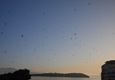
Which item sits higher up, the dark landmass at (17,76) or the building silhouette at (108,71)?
the building silhouette at (108,71)

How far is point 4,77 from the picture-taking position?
122m

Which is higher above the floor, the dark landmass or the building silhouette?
the building silhouette

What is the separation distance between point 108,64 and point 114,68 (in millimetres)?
4424

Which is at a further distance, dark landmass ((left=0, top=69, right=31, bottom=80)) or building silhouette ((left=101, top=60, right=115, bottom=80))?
dark landmass ((left=0, top=69, right=31, bottom=80))

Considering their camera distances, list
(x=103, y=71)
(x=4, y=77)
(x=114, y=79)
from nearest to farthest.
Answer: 1. (x=114, y=79)
2. (x=103, y=71)
3. (x=4, y=77)

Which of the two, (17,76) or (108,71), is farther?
(17,76)

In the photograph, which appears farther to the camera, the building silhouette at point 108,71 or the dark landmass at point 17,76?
the dark landmass at point 17,76

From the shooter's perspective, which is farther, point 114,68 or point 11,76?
point 11,76

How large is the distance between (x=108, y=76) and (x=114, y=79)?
3351 mm

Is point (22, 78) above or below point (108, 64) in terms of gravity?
below

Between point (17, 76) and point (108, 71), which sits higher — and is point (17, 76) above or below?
below

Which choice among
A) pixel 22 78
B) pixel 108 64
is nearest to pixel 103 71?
pixel 108 64

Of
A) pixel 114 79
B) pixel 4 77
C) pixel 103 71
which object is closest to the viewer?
pixel 114 79

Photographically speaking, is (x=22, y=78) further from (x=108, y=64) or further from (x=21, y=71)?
(x=108, y=64)
